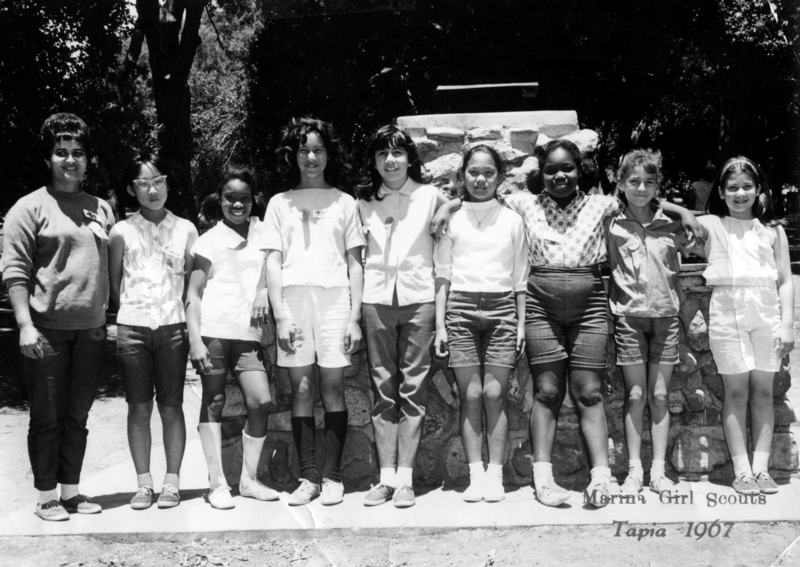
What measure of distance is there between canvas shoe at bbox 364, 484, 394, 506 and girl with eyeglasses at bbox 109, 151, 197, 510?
36.1 inches

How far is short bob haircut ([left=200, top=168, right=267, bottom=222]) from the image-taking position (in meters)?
4.04

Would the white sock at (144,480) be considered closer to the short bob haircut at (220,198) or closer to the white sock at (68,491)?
the white sock at (68,491)

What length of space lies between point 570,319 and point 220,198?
1.82 meters

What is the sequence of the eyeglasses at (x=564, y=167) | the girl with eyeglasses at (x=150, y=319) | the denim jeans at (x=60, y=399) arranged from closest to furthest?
the denim jeans at (x=60, y=399), the girl with eyeglasses at (x=150, y=319), the eyeglasses at (x=564, y=167)

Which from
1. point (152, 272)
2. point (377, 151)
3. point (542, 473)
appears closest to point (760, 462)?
point (542, 473)

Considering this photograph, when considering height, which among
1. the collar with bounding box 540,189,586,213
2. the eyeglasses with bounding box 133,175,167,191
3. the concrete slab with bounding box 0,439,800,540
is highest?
the eyeglasses with bounding box 133,175,167,191

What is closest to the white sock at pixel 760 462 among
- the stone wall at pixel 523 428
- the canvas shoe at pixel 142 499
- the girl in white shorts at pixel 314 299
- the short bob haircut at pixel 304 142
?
the stone wall at pixel 523 428

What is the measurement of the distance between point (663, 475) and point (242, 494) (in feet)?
6.62

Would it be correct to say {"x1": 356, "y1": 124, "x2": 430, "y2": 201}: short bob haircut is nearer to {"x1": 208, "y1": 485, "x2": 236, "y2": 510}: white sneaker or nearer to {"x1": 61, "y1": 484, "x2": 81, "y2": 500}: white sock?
{"x1": 208, "y1": 485, "x2": 236, "y2": 510}: white sneaker

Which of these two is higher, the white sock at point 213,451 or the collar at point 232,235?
the collar at point 232,235

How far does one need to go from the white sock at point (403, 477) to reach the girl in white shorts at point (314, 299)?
28 centimetres

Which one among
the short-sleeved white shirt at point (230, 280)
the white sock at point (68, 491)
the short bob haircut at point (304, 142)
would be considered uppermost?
the short bob haircut at point (304, 142)

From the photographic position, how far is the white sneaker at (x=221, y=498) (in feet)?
12.4

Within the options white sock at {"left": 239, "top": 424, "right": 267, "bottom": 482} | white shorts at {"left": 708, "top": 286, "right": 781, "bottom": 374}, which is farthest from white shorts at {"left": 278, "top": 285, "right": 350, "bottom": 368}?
white shorts at {"left": 708, "top": 286, "right": 781, "bottom": 374}
